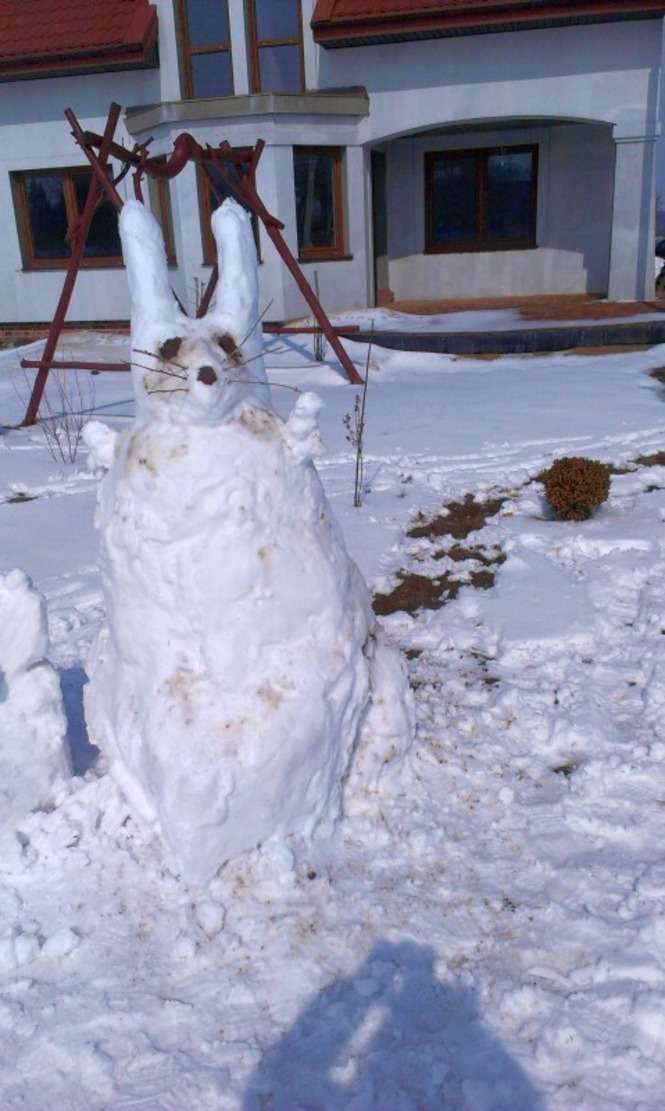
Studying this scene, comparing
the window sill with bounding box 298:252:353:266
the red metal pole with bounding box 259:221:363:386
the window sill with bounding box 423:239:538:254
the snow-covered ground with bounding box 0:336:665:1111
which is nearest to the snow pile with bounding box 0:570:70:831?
the snow-covered ground with bounding box 0:336:665:1111

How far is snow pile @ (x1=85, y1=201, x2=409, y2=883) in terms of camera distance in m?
2.63

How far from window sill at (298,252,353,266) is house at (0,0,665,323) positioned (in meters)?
0.02

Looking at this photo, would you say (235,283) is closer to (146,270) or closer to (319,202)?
(146,270)

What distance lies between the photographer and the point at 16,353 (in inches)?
461

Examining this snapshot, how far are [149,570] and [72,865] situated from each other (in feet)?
3.06

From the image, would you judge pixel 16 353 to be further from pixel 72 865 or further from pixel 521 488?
pixel 72 865

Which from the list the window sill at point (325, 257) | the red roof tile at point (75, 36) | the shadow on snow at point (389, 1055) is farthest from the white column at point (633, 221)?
the shadow on snow at point (389, 1055)

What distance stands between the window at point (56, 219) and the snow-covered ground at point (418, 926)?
1108 centimetres

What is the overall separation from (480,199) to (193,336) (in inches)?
501

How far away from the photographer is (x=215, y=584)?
8.68 ft

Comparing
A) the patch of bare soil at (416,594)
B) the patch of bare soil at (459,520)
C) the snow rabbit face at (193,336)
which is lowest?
the patch of bare soil at (416,594)

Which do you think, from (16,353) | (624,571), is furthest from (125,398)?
(624,571)

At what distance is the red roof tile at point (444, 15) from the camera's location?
11055 millimetres

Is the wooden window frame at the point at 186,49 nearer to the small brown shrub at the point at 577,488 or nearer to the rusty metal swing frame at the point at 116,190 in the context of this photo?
the rusty metal swing frame at the point at 116,190
